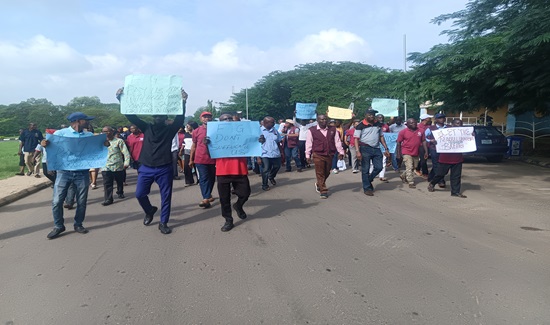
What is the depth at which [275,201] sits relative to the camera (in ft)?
25.6

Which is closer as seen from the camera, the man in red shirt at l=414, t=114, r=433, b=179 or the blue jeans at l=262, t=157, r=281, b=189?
the blue jeans at l=262, t=157, r=281, b=189

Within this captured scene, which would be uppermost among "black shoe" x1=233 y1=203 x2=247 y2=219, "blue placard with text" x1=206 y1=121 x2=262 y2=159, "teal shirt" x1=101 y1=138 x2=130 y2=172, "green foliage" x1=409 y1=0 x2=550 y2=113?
"green foliage" x1=409 y1=0 x2=550 y2=113

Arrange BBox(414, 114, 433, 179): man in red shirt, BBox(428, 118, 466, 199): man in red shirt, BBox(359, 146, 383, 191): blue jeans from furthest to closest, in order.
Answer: BBox(414, 114, 433, 179): man in red shirt < BBox(359, 146, 383, 191): blue jeans < BBox(428, 118, 466, 199): man in red shirt

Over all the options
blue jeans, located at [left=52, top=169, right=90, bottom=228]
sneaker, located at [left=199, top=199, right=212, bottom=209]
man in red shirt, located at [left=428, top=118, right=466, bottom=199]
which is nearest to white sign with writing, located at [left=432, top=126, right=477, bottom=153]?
man in red shirt, located at [left=428, top=118, right=466, bottom=199]

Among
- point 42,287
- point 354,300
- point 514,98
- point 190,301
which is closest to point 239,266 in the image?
point 190,301

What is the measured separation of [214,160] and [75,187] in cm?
232

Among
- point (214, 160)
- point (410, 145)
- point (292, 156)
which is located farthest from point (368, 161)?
point (292, 156)

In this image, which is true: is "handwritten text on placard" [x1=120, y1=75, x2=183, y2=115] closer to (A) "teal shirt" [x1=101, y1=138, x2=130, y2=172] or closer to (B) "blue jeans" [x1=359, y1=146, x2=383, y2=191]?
(A) "teal shirt" [x1=101, y1=138, x2=130, y2=172]

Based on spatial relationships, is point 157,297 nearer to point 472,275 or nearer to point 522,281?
point 472,275

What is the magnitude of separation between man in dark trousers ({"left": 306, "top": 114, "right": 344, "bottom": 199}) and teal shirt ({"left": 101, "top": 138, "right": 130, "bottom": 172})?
12.4ft

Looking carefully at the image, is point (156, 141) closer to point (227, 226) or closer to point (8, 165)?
point (227, 226)

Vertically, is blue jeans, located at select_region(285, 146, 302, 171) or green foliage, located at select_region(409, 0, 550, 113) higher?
green foliage, located at select_region(409, 0, 550, 113)

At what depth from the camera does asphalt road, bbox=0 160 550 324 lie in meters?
3.26

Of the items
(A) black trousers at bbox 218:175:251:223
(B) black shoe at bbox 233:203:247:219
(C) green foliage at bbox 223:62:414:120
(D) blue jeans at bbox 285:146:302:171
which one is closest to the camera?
(A) black trousers at bbox 218:175:251:223
